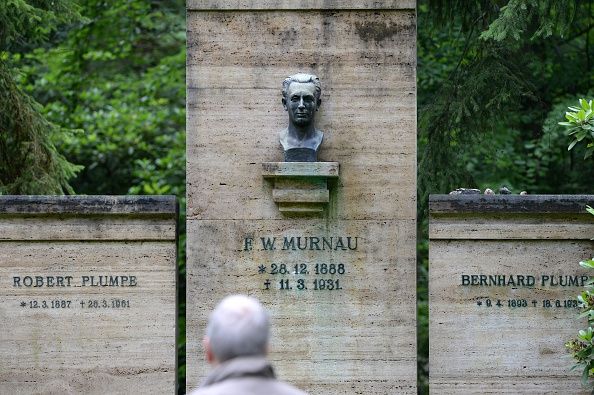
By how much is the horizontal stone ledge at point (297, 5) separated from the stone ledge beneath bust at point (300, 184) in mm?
1249

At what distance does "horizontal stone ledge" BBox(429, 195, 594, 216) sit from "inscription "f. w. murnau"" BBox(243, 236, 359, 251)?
2.46 feet

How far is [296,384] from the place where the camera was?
1100cm

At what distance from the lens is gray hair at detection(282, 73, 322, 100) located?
10.8 m

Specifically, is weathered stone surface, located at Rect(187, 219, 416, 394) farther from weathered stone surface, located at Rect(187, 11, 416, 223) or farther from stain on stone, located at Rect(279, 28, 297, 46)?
stain on stone, located at Rect(279, 28, 297, 46)

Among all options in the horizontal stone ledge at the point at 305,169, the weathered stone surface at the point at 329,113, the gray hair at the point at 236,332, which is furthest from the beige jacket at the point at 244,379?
the weathered stone surface at the point at 329,113

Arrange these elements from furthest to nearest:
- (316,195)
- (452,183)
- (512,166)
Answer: (512,166) → (452,183) → (316,195)

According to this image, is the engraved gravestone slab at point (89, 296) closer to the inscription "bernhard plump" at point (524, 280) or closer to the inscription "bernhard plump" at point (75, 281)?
the inscription "bernhard plump" at point (75, 281)

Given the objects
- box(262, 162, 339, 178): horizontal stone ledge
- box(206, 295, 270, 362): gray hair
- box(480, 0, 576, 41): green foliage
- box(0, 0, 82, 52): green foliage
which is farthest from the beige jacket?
box(0, 0, 82, 52): green foliage

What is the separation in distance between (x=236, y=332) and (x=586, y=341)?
5.74m

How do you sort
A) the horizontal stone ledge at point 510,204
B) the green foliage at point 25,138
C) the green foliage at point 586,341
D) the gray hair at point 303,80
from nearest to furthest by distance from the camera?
the green foliage at point 586,341 → the gray hair at point 303,80 → the horizontal stone ledge at point 510,204 → the green foliage at point 25,138

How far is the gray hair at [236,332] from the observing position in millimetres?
5359

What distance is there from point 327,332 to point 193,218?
4.49 ft

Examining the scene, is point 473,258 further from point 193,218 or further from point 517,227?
point 193,218

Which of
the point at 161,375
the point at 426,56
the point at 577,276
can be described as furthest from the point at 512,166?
the point at 161,375
